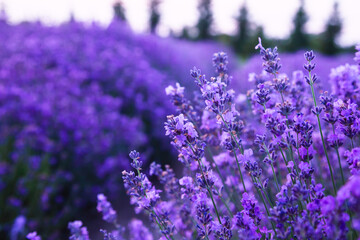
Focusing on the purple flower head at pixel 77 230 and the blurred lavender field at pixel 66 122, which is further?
the blurred lavender field at pixel 66 122

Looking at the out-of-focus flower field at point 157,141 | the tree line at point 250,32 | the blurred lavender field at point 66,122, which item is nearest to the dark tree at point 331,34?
the tree line at point 250,32

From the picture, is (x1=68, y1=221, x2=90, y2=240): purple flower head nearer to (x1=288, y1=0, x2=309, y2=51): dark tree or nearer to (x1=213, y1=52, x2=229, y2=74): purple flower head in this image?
(x1=213, y1=52, x2=229, y2=74): purple flower head

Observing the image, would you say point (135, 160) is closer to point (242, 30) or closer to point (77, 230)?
point (77, 230)

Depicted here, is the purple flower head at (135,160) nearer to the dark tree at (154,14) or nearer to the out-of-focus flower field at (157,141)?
the out-of-focus flower field at (157,141)

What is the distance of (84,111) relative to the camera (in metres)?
4.03

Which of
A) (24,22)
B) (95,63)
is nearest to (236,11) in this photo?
(24,22)

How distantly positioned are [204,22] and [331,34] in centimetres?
1234

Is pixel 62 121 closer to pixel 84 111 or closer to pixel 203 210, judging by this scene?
pixel 84 111

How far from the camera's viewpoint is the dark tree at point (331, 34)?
2161cm

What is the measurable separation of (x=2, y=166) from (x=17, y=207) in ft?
1.35

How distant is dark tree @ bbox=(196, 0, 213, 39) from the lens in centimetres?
3072

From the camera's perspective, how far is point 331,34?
2178 cm

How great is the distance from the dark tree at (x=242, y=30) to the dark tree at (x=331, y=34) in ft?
21.6

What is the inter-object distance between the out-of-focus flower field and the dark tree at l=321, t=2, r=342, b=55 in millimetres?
16485
